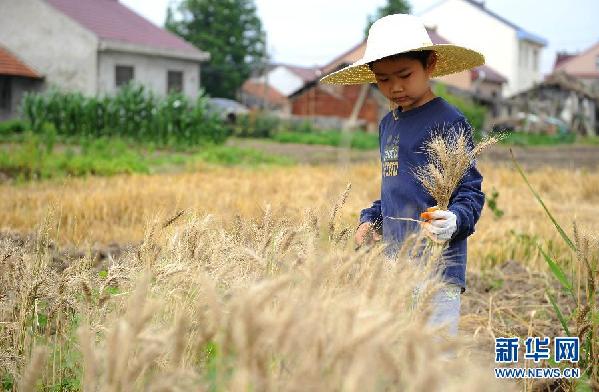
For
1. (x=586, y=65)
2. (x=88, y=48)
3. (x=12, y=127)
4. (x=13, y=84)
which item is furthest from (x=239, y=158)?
(x=586, y=65)

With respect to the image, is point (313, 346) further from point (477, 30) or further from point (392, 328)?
point (477, 30)

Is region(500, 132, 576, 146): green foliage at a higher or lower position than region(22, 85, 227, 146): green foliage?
lower

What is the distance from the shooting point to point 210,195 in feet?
25.1

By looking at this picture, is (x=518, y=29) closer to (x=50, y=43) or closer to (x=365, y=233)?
(x=50, y=43)

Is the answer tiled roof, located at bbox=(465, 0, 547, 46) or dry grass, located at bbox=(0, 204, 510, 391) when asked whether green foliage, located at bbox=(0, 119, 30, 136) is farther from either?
tiled roof, located at bbox=(465, 0, 547, 46)

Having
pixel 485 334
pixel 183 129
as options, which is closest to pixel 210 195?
pixel 485 334

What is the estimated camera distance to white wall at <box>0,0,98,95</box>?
23750mm

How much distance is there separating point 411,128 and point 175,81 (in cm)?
2463

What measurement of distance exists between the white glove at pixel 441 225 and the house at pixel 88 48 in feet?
73.3

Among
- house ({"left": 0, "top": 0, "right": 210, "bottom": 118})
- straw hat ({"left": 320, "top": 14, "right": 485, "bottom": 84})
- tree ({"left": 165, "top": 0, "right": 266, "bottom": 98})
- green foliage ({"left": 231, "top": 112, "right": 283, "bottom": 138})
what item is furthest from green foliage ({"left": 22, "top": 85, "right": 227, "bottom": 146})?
tree ({"left": 165, "top": 0, "right": 266, "bottom": 98})

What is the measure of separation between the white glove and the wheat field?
0.94 feet

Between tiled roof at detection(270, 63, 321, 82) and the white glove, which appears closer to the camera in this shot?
the white glove

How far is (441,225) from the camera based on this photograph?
2350 millimetres

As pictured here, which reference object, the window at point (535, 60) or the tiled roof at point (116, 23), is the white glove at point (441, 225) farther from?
the window at point (535, 60)
